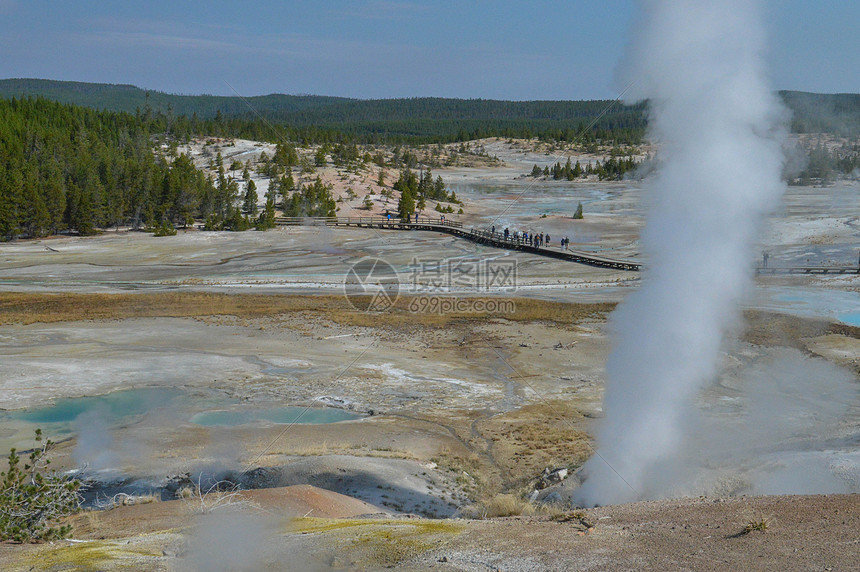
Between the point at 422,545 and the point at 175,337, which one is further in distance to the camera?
the point at 175,337

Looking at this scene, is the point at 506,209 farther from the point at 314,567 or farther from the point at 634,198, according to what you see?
the point at 314,567

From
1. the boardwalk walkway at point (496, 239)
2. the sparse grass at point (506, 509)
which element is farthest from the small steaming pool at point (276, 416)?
the boardwalk walkway at point (496, 239)

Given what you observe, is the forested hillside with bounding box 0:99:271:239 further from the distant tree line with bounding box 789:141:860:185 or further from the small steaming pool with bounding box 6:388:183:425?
the distant tree line with bounding box 789:141:860:185

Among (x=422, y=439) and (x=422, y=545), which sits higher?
(x=422, y=545)

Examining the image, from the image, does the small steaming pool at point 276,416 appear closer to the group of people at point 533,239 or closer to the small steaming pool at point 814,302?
the small steaming pool at point 814,302

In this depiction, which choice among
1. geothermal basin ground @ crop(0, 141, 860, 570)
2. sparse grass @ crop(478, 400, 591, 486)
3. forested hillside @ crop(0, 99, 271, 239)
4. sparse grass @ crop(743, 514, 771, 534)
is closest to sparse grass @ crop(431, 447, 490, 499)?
geothermal basin ground @ crop(0, 141, 860, 570)

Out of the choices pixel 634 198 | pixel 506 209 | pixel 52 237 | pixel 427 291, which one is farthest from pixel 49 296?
pixel 634 198
